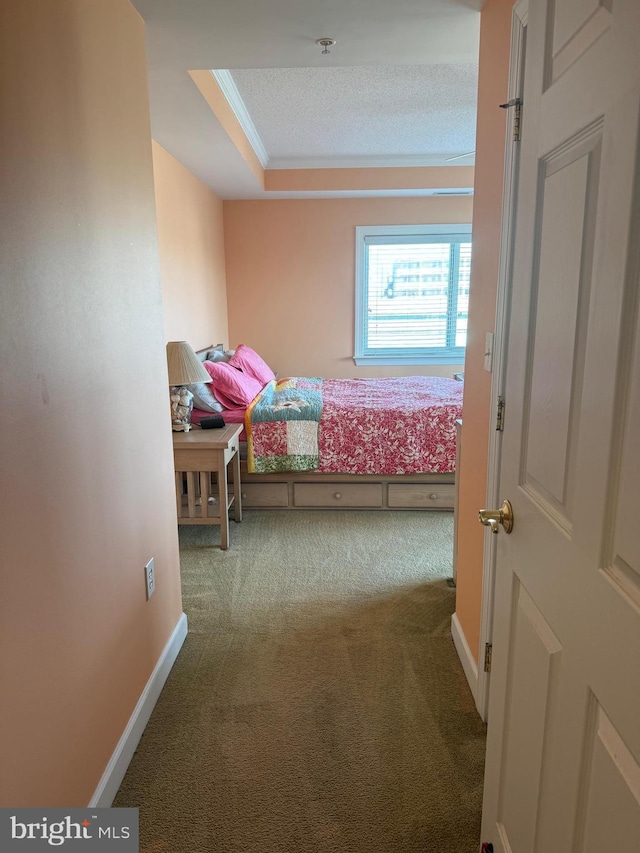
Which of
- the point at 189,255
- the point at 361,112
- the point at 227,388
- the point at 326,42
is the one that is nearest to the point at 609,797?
the point at 326,42

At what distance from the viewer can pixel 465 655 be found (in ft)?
6.82

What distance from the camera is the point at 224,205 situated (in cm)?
584

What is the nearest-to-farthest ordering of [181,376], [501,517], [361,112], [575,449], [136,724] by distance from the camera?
[575,449], [501,517], [136,724], [181,376], [361,112]

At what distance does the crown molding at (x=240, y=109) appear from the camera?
3157mm

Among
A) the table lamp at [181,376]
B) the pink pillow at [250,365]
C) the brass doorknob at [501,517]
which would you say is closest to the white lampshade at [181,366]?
the table lamp at [181,376]

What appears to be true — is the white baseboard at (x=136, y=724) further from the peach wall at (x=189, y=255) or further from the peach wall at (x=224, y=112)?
the peach wall at (x=224, y=112)

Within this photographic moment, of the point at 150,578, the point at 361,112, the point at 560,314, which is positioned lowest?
the point at 150,578

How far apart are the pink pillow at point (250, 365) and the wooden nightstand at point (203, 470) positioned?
118 centimetres

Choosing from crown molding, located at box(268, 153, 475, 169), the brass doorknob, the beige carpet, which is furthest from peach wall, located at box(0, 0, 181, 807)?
crown molding, located at box(268, 153, 475, 169)

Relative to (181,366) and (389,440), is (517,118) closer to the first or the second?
(181,366)

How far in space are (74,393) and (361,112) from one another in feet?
11.5

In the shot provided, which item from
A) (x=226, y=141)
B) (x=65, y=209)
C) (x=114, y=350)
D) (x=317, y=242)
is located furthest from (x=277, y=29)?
(x=317, y=242)

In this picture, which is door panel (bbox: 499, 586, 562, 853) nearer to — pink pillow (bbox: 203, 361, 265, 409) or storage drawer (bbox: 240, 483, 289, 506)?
storage drawer (bbox: 240, 483, 289, 506)

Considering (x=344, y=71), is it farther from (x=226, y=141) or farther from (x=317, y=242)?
(x=317, y=242)
